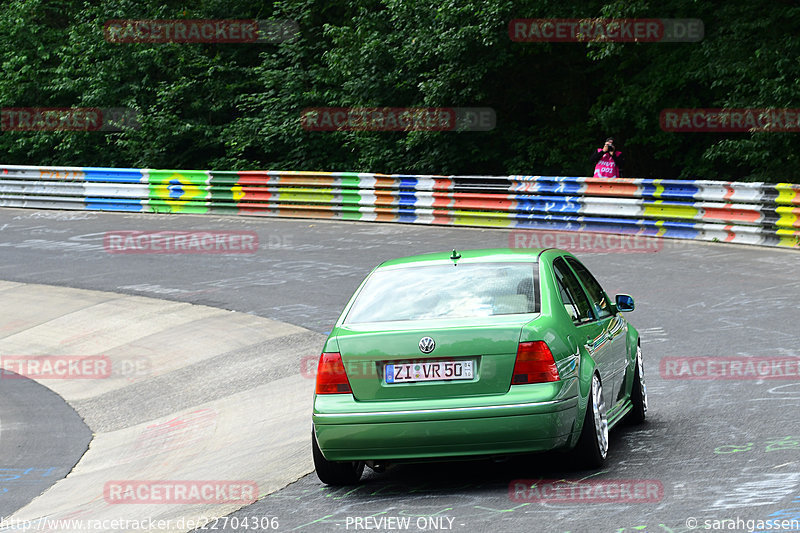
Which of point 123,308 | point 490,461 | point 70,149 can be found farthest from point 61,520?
point 70,149

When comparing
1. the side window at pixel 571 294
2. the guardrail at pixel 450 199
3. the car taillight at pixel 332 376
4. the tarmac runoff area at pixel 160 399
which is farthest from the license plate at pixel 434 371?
the guardrail at pixel 450 199

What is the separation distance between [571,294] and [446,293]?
944 millimetres

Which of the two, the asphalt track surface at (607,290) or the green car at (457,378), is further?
the green car at (457,378)

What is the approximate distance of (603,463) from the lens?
24.2 feet

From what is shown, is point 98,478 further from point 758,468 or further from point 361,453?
point 758,468

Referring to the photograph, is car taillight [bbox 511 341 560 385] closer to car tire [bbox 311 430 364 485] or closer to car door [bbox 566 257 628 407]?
car door [bbox 566 257 628 407]

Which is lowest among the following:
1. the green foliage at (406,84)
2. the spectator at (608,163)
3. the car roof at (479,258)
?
the car roof at (479,258)

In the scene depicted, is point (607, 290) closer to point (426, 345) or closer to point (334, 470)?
point (334, 470)

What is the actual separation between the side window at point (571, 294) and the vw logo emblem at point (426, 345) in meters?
1.06

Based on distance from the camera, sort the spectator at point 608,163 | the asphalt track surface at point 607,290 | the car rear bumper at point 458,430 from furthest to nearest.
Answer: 1. the spectator at point 608,163
2. the car rear bumper at point 458,430
3. the asphalt track surface at point 607,290

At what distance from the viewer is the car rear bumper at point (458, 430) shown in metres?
6.72

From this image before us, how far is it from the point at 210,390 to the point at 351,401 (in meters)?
6.06

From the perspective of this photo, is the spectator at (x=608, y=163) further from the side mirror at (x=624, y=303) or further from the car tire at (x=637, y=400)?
the side mirror at (x=624, y=303)

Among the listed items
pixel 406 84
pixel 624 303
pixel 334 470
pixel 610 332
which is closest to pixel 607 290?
pixel 624 303
